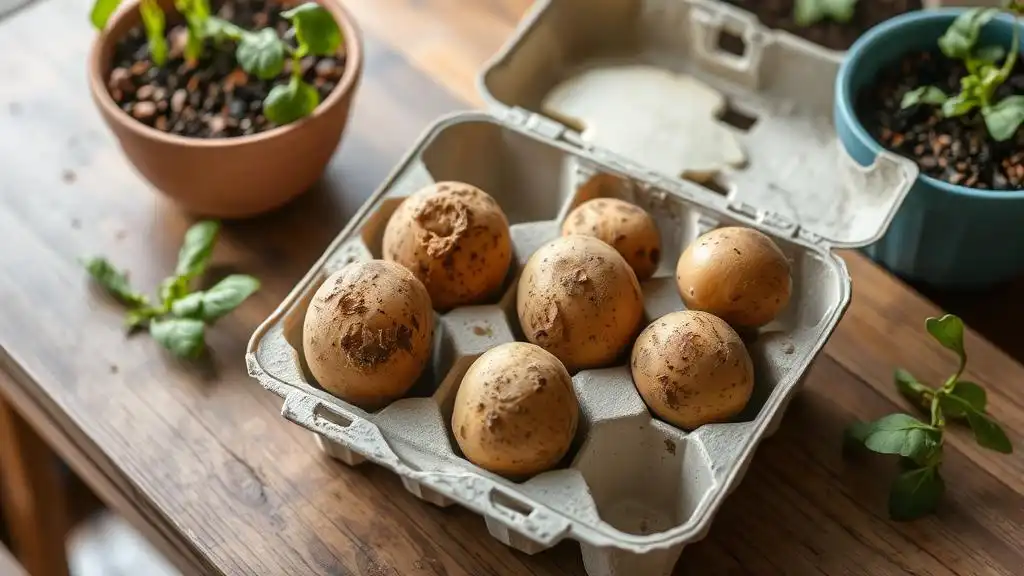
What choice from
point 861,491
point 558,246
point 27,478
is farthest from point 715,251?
point 27,478

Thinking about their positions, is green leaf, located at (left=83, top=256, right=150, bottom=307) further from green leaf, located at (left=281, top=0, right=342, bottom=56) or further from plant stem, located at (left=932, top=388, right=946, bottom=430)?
plant stem, located at (left=932, top=388, right=946, bottom=430)

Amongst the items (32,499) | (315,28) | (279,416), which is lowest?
(32,499)

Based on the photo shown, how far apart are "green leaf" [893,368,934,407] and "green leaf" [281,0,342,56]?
52 cm

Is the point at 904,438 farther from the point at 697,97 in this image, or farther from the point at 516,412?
the point at 697,97

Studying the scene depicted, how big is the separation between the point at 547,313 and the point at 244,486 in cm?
27

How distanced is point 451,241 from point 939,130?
44 centimetres

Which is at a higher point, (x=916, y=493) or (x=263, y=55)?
(x=263, y=55)

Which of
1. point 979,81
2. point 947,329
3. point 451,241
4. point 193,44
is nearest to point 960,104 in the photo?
point 979,81

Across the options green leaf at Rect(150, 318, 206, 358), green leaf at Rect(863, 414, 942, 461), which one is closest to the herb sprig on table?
green leaf at Rect(150, 318, 206, 358)

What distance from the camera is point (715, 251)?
74 cm

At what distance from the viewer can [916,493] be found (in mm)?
757

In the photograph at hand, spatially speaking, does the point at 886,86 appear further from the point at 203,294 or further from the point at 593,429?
the point at 203,294

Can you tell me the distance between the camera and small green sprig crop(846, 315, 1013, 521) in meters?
0.76

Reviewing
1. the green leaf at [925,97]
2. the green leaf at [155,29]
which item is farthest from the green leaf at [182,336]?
the green leaf at [925,97]
